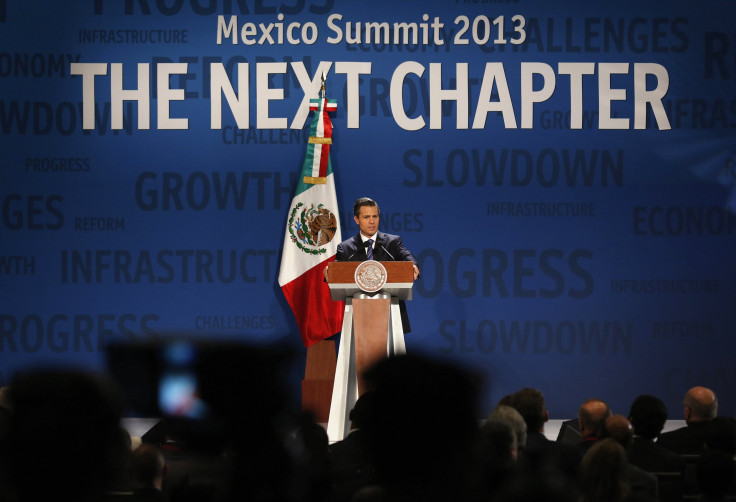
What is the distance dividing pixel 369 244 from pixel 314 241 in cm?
96

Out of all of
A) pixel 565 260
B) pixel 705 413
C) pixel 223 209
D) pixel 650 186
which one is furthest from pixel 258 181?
pixel 705 413

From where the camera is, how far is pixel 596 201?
23.3 feet

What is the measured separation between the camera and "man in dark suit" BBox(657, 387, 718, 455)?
3.79 m

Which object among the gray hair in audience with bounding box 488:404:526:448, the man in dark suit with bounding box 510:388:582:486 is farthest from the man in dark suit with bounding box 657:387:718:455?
the gray hair in audience with bounding box 488:404:526:448

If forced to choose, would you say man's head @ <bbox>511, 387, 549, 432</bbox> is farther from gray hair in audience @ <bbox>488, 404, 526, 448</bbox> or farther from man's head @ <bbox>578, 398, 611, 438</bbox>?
gray hair in audience @ <bbox>488, 404, 526, 448</bbox>

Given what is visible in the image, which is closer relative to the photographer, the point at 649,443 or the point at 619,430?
→ the point at 619,430

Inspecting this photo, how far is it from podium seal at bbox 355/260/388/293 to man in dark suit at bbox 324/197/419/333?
79cm

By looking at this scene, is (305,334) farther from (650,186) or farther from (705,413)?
(705,413)

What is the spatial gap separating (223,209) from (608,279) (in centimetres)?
318

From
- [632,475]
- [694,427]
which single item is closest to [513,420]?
[632,475]

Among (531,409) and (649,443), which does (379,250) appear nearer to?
(531,409)

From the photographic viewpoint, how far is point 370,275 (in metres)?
5.20

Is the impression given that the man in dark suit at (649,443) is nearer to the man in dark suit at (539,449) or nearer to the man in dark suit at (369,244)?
the man in dark suit at (539,449)

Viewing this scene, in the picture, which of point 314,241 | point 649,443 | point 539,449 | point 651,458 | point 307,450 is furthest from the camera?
point 314,241
